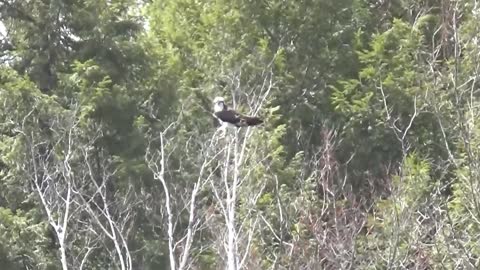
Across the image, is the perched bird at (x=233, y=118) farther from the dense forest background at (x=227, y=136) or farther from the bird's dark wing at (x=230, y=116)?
the dense forest background at (x=227, y=136)

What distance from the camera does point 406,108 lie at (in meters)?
18.1

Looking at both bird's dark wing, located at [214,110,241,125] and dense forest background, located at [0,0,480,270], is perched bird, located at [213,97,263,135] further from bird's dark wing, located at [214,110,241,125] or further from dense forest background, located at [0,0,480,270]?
dense forest background, located at [0,0,480,270]

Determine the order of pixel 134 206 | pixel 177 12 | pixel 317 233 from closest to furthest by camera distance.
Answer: pixel 317 233, pixel 134 206, pixel 177 12

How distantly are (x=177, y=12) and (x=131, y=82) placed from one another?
437 centimetres

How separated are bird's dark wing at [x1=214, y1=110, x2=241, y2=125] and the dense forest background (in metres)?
0.20

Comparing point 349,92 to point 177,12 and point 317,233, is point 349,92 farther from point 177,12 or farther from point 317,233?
point 317,233

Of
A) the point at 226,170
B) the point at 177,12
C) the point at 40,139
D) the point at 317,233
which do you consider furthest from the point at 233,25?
the point at 226,170

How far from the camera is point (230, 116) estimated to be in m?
10.2

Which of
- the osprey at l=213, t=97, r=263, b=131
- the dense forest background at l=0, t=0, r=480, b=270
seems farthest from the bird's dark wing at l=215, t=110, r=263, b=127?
the dense forest background at l=0, t=0, r=480, b=270

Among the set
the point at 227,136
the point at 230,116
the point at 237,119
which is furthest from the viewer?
the point at 227,136

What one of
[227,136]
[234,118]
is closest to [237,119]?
[234,118]

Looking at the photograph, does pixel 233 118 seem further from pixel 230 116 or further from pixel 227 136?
pixel 227 136

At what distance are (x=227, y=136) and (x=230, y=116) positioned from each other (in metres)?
0.58

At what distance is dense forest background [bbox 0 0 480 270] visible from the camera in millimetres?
11570
